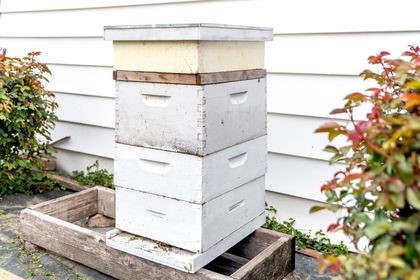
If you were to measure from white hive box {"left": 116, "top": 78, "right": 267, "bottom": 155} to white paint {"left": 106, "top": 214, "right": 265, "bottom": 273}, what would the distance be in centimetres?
43

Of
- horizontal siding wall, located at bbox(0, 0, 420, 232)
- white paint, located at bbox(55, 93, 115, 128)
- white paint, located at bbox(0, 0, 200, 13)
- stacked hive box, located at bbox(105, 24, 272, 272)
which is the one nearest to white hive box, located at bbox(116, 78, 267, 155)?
stacked hive box, located at bbox(105, 24, 272, 272)

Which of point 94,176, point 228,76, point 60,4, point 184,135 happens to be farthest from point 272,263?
point 60,4

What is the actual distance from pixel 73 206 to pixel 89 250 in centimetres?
55

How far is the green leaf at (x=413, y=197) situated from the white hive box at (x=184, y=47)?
2.95 feet

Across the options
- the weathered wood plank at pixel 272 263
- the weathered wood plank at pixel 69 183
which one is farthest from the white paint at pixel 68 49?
the weathered wood plank at pixel 272 263

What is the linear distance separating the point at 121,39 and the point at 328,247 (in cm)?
156

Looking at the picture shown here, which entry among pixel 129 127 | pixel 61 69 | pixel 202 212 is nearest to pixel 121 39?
pixel 129 127

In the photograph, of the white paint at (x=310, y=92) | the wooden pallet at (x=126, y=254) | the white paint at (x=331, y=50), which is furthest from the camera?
the white paint at (x=310, y=92)

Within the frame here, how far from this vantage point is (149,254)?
70.6 inches

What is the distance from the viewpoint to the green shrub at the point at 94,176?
327 cm

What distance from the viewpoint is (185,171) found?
1.69m

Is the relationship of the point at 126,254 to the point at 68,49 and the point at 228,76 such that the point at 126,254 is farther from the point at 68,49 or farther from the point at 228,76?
the point at 68,49

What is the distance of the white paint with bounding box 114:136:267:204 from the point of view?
1.67 metres

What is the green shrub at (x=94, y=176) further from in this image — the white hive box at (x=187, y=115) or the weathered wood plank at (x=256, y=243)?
the white hive box at (x=187, y=115)
